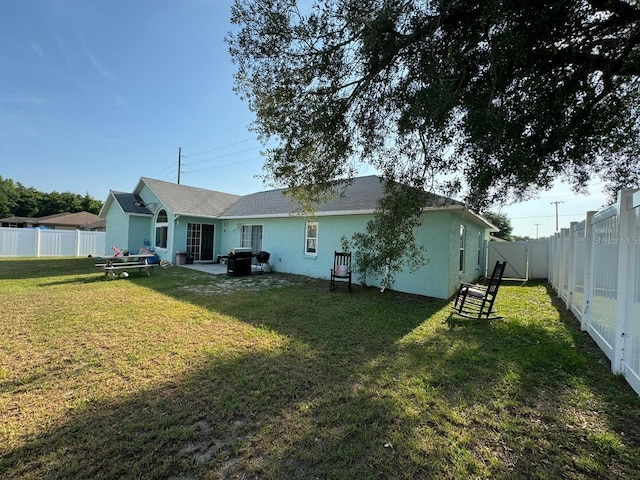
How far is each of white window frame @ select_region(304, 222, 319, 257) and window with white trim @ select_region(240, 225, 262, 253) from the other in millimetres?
3375

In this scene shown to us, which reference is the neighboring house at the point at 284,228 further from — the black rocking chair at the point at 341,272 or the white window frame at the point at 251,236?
the black rocking chair at the point at 341,272

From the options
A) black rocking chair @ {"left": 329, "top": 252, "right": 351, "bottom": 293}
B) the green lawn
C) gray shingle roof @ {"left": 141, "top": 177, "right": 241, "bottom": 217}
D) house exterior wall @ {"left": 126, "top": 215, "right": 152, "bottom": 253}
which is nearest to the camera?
the green lawn

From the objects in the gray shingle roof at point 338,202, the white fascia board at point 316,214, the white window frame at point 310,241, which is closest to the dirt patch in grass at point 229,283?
the white window frame at point 310,241

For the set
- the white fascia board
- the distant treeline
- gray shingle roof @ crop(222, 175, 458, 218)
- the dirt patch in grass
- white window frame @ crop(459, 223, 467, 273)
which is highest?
the distant treeline

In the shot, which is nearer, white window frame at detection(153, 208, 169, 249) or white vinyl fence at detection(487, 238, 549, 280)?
white vinyl fence at detection(487, 238, 549, 280)

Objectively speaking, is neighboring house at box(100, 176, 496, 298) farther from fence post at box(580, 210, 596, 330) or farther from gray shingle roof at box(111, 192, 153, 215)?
fence post at box(580, 210, 596, 330)

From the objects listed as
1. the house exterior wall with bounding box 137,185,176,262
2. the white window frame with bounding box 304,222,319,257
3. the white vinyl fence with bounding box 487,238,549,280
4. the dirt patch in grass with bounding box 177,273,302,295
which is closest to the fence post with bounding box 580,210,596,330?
the dirt patch in grass with bounding box 177,273,302,295

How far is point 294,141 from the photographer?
7000 millimetres

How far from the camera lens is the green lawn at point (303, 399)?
229 cm

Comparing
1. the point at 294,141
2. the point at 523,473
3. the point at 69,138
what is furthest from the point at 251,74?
the point at 69,138

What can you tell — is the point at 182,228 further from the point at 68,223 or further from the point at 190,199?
the point at 68,223

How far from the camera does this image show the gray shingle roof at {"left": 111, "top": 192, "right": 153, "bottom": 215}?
17.5 metres

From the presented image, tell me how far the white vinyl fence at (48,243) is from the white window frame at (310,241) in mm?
18406

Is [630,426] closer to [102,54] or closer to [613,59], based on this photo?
[613,59]
